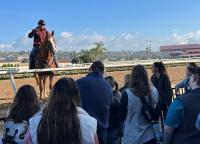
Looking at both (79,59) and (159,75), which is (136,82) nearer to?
(159,75)

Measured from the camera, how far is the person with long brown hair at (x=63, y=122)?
404 cm

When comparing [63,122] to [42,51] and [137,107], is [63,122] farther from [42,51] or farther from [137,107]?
[42,51]

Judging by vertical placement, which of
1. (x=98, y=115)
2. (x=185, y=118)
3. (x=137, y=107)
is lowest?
(x=98, y=115)

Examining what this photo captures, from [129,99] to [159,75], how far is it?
3162 mm

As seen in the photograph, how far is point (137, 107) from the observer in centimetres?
630

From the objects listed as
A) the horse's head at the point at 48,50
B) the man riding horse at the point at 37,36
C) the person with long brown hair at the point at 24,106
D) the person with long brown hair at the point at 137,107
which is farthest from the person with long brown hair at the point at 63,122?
the man riding horse at the point at 37,36

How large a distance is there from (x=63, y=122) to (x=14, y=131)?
1.29 meters

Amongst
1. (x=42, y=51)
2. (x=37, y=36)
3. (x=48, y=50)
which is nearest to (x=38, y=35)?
(x=37, y=36)

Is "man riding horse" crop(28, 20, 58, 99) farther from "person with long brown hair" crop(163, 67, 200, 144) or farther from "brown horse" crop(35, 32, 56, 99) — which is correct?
"person with long brown hair" crop(163, 67, 200, 144)

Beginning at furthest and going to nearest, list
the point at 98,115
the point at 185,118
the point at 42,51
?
the point at 42,51 < the point at 98,115 < the point at 185,118

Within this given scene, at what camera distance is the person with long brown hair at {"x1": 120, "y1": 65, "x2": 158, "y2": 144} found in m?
6.29

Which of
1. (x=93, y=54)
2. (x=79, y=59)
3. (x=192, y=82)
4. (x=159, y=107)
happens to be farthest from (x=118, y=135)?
(x=93, y=54)

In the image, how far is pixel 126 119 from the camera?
6.44m

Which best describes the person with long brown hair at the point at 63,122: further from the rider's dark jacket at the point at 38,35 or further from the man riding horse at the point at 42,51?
the rider's dark jacket at the point at 38,35
